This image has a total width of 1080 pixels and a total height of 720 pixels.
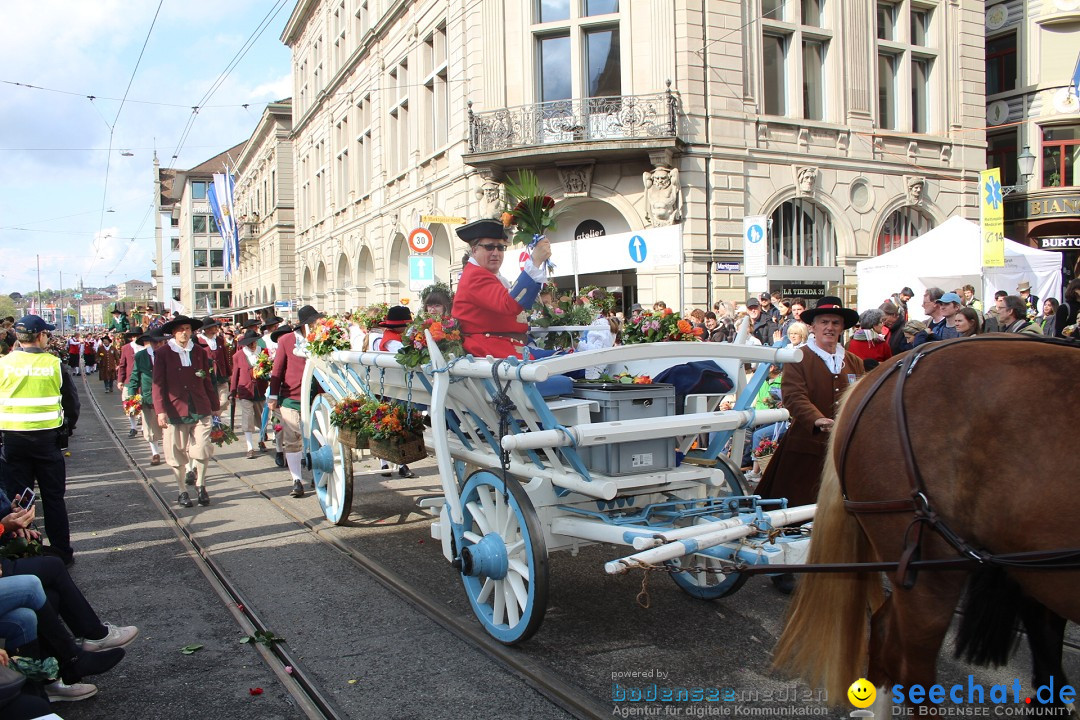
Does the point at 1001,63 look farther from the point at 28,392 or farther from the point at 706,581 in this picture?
the point at 28,392

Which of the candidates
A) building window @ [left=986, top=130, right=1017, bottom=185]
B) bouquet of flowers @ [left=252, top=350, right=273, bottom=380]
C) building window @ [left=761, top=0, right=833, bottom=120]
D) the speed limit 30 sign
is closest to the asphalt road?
bouquet of flowers @ [left=252, top=350, right=273, bottom=380]

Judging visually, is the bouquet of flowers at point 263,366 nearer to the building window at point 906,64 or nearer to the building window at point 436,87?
the building window at point 436,87

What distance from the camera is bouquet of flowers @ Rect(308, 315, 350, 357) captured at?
760 centimetres

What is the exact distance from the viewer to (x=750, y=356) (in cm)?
479

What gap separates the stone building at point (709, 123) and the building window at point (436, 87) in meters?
0.06

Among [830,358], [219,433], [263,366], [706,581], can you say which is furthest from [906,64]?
[706,581]

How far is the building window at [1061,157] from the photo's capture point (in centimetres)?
2670

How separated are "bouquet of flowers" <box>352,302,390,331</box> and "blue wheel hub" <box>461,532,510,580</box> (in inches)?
A: 138

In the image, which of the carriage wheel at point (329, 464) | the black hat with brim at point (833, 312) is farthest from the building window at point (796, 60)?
the black hat with brim at point (833, 312)

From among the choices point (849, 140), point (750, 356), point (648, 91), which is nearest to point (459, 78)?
point (648, 91)

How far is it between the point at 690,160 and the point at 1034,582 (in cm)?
1694

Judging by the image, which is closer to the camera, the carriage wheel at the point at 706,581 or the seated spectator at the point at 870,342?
the carriage wheel at the point at 706,581

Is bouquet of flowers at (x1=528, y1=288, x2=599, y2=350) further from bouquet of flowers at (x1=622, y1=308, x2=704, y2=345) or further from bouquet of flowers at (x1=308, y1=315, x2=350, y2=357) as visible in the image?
bouquet of flowers at (x1=308, y1=315, x2=350, y2=357)

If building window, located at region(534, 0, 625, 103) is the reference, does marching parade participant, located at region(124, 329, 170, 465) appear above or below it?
below
